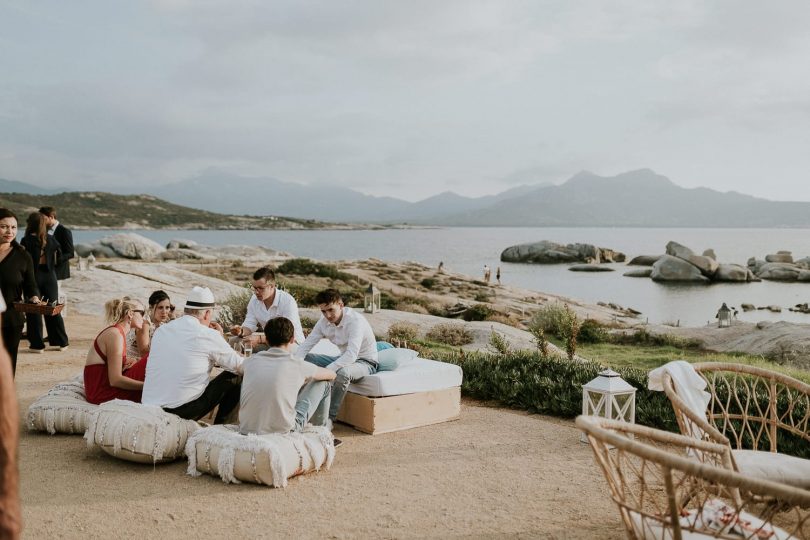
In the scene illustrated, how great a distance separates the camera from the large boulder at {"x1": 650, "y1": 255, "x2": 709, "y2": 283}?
53.1 m

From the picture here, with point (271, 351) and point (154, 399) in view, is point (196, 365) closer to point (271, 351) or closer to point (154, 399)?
point (154, 399)

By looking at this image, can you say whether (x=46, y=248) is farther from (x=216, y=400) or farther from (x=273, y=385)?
(x=273, y=385)

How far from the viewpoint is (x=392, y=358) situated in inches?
298

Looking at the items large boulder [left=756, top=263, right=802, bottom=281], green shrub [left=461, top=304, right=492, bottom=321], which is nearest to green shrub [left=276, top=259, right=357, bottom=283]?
green shrub [left=461, top=304, right=492, bottom=321]

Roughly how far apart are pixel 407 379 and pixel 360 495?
2.06 m

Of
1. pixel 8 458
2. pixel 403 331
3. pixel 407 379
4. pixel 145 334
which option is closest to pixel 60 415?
pixel 145 334

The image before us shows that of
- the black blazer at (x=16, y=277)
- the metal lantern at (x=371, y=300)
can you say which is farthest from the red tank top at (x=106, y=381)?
the metal lantern at (x=371, y=300)

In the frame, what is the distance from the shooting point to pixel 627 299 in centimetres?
4075

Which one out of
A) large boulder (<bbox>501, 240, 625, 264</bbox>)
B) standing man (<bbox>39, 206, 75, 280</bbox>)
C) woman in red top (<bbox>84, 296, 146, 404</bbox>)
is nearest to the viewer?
woman in red top (<bbox>84, 296, 146, 404</bbox>)

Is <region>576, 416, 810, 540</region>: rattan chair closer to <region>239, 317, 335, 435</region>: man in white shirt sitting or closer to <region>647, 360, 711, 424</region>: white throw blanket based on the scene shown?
<region>647, 360, 711, 424</region>: white throw blanket

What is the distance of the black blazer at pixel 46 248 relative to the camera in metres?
10.4

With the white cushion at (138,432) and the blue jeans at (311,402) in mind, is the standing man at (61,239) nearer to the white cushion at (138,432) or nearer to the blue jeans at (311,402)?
the white cushion at (138,432)

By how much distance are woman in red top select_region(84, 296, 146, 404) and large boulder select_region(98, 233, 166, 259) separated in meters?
39.3

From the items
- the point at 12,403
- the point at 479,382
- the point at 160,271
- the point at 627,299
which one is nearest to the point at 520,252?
the point at 627,299
